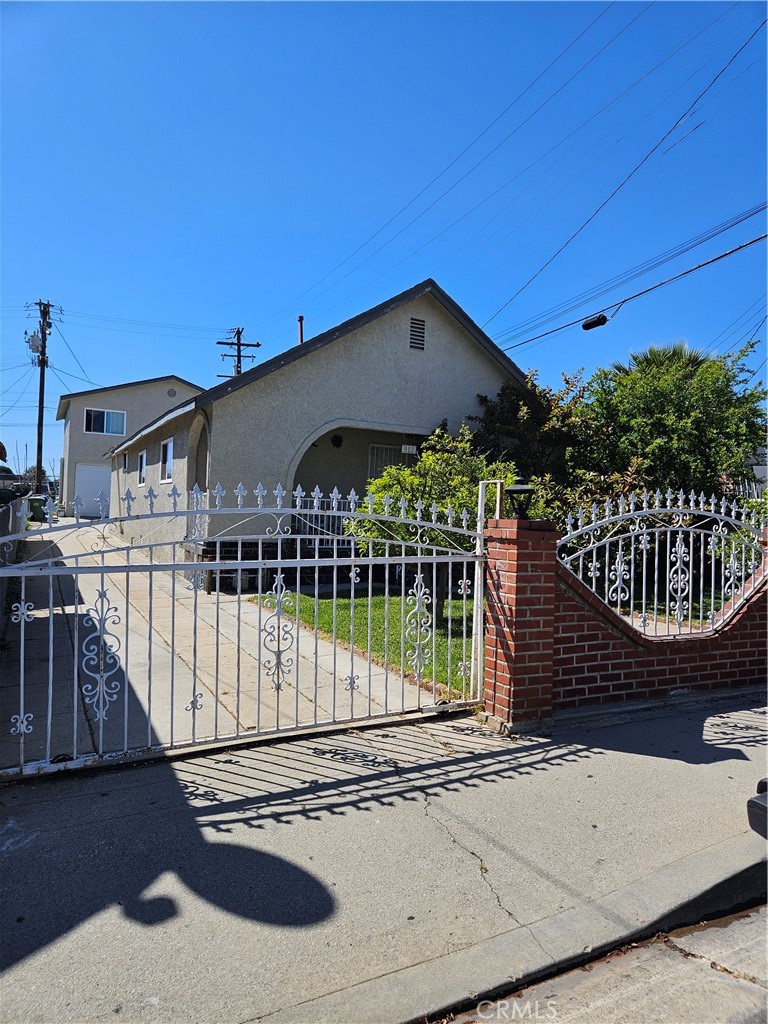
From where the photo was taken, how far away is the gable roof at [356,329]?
426 inches

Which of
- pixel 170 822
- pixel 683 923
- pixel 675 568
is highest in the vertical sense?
pixel 675 568

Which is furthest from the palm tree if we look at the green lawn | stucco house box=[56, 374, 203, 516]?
stucco house box=[56, 374, 203, 516]

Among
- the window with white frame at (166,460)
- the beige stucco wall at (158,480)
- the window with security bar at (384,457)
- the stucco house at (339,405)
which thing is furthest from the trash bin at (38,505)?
the window with security bar at (384,457)

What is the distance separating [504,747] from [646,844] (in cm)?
122

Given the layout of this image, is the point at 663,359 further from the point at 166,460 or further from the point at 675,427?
the point at 166,460

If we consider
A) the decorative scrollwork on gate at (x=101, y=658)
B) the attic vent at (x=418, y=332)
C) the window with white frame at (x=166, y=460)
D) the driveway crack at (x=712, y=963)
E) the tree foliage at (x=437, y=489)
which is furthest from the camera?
the window with white frame at (x=166, y=460)

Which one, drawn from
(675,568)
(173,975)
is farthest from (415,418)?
(173,975)

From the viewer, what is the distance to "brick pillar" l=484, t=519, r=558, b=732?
4.45 meters

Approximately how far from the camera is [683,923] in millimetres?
2715

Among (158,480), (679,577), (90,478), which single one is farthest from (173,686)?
(90,478)

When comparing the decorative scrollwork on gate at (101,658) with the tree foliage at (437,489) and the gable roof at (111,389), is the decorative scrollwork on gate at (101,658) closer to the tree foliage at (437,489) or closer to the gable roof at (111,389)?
the tree foliage at (437,489)

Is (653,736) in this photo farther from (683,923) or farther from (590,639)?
(683,923)

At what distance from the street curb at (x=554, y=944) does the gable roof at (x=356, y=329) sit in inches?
367

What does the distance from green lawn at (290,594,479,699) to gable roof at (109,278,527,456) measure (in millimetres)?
3869
